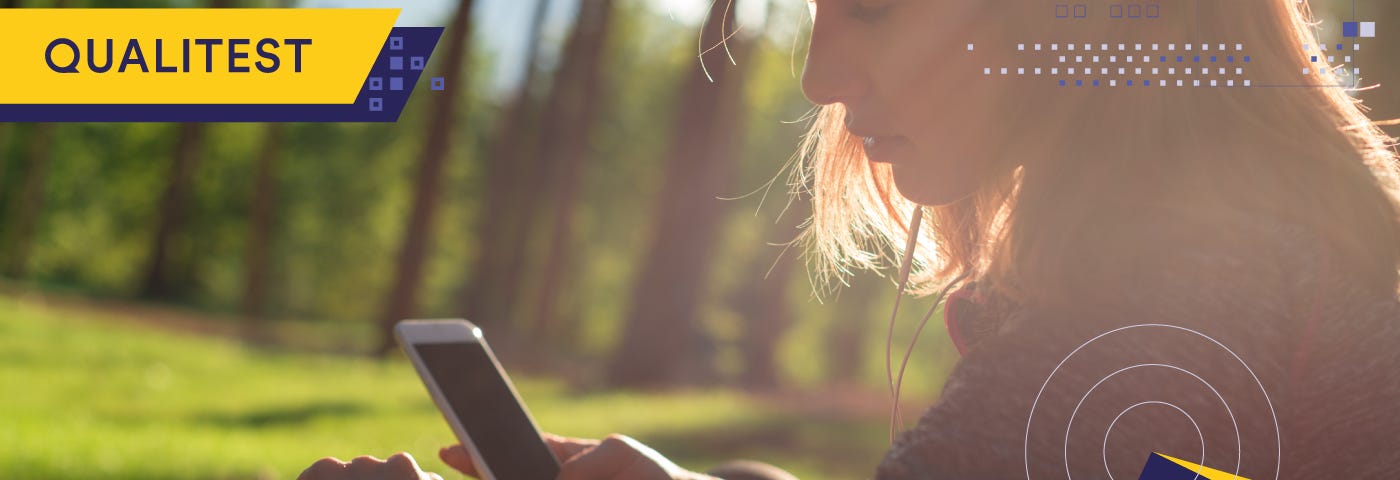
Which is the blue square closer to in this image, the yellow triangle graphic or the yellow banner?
the yellow triangle graphic

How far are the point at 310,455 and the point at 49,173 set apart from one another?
3344cm

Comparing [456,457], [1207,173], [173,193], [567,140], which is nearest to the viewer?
[1207,173]

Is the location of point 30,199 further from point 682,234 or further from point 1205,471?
point 1205,471

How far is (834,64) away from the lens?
1.46 meters

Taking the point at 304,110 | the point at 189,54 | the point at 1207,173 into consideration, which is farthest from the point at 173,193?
the point at 1207,173

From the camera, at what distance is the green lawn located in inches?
261

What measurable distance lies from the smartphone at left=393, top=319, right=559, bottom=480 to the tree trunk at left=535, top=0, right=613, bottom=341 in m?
21.3

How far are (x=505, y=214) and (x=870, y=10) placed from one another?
27.0 metres

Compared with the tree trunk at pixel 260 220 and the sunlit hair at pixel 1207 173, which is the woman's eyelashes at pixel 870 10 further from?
the tree trunk at pixel 260 220

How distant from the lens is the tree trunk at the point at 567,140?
2414cm

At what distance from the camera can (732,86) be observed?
1376 centimetres

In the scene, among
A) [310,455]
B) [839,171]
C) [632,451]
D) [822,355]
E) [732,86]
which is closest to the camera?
[632,451]

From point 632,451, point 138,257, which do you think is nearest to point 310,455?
point 632,451

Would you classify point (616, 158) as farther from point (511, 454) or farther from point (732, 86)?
point (511, 454)
